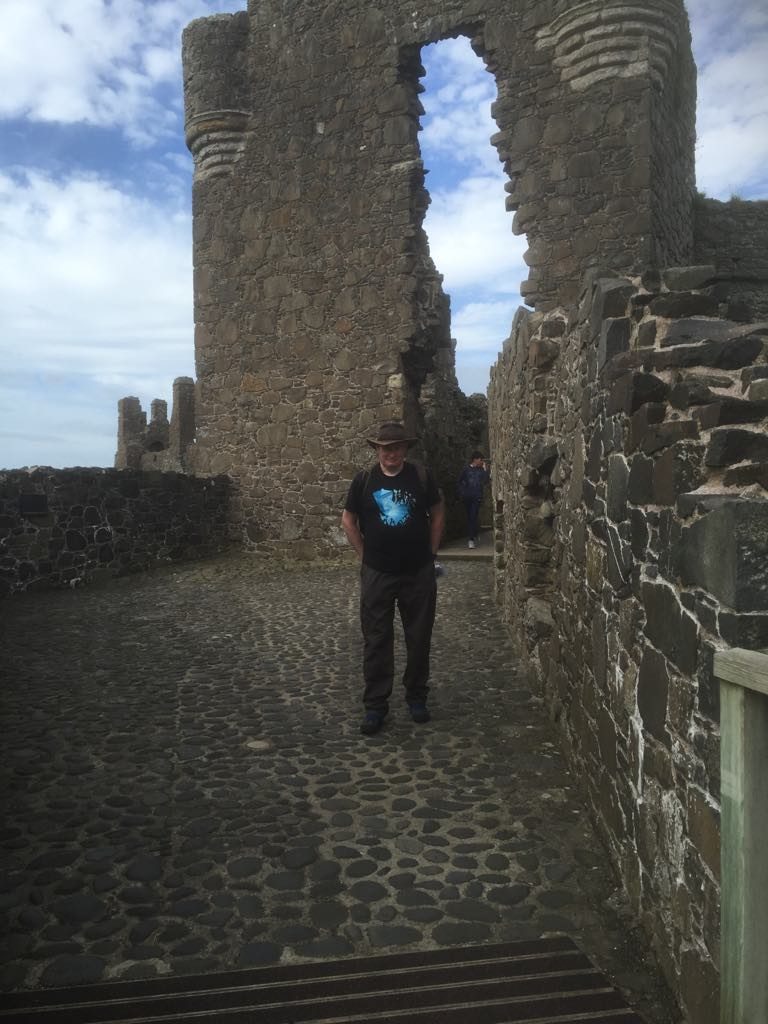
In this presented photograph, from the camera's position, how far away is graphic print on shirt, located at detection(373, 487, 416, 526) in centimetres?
470

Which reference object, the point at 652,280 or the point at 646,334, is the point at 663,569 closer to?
the point at 646,334

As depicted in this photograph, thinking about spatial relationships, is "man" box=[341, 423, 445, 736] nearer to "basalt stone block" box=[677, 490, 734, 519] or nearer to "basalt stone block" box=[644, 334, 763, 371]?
"basalt stone block" box=[644, 334, 763, 371]

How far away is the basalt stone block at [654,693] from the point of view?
238 centimetres

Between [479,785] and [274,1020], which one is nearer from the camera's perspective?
[274,1020]

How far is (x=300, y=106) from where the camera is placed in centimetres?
1261

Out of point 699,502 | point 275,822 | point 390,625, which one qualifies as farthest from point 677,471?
point 390,625

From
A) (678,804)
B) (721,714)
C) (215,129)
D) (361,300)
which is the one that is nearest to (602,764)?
(678,804)

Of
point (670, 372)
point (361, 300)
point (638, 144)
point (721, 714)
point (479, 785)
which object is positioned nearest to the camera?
point (721, 714)

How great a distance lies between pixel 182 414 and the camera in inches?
987

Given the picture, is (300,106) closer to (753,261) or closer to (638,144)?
(638,144)

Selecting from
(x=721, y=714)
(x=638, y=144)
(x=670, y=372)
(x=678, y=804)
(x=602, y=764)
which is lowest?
(x=602, y=764)

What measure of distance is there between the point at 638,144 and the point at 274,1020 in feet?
33.9

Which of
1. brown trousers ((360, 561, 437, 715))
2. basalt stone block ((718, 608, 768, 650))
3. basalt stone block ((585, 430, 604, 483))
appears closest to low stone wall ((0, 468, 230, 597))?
brown trousers ((360, 561, 437, 715))

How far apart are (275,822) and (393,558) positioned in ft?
5.72
